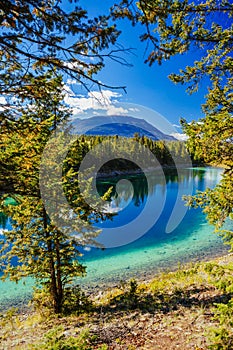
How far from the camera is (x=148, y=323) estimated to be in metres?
Result: 6.64

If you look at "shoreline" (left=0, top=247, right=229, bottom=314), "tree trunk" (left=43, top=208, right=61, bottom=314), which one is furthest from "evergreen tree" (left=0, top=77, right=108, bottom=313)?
"shoreline" (left=0, top=247, right=229, bottom=314)

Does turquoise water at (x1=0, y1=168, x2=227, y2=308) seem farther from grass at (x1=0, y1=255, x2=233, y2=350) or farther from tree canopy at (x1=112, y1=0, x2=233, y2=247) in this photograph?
tree canopy at (x1=112, y1=0, x2=233, y2=247)

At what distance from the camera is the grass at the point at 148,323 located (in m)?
4.93

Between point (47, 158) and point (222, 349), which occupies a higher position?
point (47, 158)

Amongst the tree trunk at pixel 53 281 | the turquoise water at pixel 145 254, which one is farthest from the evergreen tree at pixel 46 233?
the turquoise water at pixel 145 254

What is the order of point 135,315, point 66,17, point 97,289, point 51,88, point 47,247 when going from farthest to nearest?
point 97,289 → point 47,247 → point 135,315 → point 51,88 → point 66,17

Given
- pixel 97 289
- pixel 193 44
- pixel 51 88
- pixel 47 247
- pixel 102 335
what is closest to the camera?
pixel 51 88

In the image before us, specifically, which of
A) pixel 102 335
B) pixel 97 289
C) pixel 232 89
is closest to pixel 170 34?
pixel 232 89

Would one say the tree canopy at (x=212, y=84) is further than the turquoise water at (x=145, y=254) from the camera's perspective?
No

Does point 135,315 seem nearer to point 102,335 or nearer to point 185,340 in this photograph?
point 102,335

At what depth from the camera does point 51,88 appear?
13.9 feet

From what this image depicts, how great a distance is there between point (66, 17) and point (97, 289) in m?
12.5

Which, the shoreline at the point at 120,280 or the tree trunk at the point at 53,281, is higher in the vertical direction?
the tree trunk at the point at 53,281

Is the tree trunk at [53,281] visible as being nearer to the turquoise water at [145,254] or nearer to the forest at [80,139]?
the forest at [80,139]
